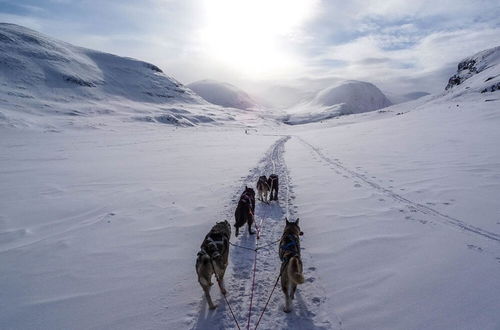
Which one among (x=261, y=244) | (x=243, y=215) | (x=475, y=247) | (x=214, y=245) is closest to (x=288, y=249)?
(x=214, y=245)

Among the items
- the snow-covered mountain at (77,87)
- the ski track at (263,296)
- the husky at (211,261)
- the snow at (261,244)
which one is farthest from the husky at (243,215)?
the snow-covered mountain at (77,87)

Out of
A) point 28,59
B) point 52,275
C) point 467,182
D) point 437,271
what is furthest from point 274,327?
point 28,59

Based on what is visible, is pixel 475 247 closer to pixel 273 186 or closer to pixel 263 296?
pixel 263 296

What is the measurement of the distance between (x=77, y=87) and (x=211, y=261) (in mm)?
117200

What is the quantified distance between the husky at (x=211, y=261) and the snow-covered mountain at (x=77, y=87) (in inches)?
2201

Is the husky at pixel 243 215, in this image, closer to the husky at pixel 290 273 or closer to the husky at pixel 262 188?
the husky at pixel 262 188

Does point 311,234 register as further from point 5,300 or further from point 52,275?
point 5,300

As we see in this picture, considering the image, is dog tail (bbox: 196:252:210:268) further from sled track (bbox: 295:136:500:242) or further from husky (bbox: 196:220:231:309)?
sled track (bbox: 295:136:500:242)

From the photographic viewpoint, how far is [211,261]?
406cm

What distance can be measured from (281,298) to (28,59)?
13332 cm

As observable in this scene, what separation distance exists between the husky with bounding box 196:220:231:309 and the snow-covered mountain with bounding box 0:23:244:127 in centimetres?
5590

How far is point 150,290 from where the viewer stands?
4535 millimetres

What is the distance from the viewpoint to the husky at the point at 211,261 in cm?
402

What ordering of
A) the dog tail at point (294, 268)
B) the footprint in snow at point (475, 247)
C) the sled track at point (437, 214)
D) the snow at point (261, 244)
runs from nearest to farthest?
the dog tail at point (294, 268) → the snow at point (261, 244) → the footprint in snow at point (475, 247) → the sled track at point (437, 214)
